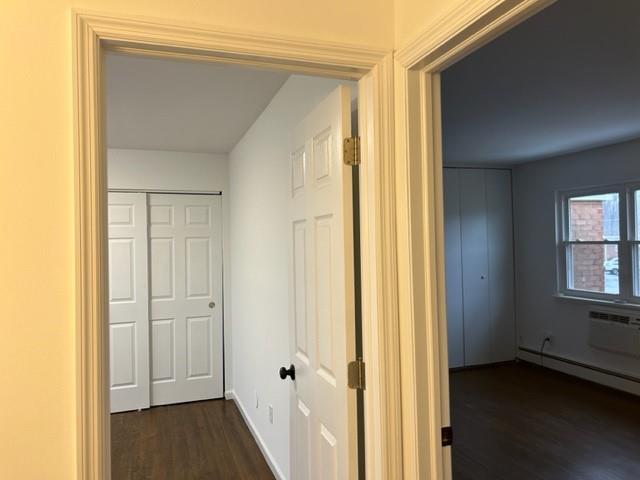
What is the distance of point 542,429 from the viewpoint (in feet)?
12.9

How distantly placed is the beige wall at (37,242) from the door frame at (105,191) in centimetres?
3

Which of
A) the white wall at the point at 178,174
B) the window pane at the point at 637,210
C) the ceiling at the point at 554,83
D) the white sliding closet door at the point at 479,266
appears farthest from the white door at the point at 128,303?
the window pane at the point at 637,210

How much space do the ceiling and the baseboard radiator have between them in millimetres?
1858

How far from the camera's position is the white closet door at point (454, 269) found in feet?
19.0

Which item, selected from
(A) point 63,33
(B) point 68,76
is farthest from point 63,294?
(A) point 63,33

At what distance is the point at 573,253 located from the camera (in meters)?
5.50

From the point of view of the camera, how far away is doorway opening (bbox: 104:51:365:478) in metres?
1.61

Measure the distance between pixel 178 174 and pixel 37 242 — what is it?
3742 millimetres

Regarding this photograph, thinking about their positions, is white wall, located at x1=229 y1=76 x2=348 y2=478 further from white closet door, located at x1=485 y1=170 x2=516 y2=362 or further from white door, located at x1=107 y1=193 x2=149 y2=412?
white closet door, located at x1=485 y1=170 x2=516 y2=362

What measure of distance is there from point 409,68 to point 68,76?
0.89m

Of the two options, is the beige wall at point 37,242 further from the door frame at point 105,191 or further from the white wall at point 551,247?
the white wall at point 551,247

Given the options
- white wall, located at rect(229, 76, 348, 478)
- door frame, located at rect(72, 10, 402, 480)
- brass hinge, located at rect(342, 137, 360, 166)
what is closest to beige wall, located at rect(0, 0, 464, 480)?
door frame, located at rect(72, 10, 402, 480)

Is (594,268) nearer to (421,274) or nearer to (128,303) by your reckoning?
(421,274)

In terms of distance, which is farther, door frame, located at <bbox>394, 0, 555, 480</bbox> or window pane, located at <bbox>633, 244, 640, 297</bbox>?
window pane, located at <bbox>633, 244, 640, 297</bbox>
